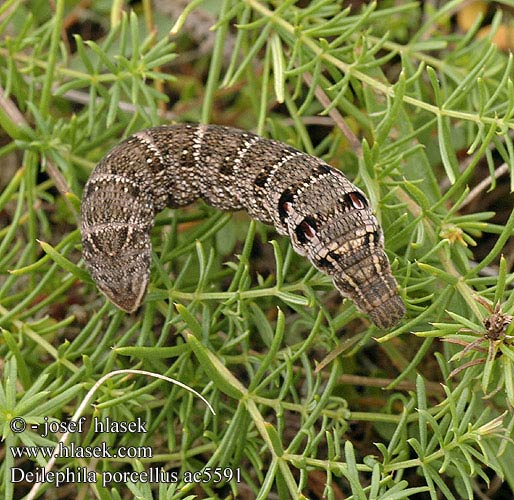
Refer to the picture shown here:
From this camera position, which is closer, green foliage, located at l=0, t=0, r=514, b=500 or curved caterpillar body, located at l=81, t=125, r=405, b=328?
green foliage, located at l=0, t=0, r=514, b=500

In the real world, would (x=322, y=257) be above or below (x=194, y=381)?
above

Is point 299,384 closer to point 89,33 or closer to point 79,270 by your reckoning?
point 79,270

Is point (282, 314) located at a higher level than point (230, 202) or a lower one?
lower

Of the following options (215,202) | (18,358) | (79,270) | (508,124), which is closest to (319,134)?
(215,202)

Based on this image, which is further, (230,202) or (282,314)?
(230,202)

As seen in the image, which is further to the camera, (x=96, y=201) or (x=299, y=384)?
(x=299, y=384)
